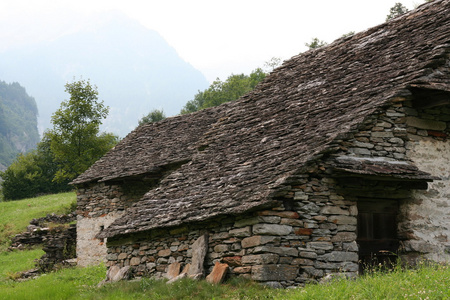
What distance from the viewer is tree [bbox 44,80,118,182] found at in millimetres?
34188

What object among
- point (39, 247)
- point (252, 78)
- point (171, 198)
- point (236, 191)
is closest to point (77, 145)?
point (39, 247)

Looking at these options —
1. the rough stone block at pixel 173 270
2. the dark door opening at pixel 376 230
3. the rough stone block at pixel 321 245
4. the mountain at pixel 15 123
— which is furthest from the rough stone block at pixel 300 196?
the mountain at pixel 15 123

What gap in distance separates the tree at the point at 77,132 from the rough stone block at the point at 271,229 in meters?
26.9

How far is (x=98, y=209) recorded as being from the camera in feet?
61.3

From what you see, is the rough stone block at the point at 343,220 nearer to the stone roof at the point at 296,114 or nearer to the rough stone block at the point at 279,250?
the rough stone block at the point at 279,250

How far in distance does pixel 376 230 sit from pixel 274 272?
2.35m

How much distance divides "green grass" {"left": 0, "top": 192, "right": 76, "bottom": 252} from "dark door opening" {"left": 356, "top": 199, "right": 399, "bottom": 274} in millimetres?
18802

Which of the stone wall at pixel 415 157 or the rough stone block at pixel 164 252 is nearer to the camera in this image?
the stone wall at pixel 415 157

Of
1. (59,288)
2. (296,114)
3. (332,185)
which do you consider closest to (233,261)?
(332,185)

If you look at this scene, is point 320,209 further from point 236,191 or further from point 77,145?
point 77,145

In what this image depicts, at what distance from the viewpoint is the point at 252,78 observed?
5047 cm

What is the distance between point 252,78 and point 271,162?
41351mm

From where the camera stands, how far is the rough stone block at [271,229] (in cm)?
858

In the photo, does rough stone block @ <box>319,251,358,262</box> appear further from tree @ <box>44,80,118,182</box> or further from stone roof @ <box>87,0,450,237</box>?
tree @ <box>44,80,118,182</box>
